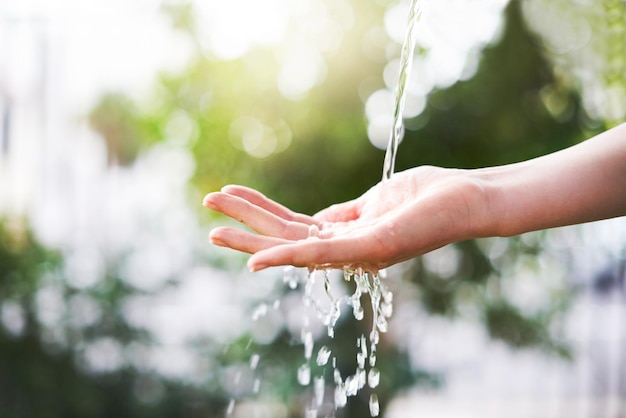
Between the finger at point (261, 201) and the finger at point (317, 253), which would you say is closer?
the finger at point (317, 253)

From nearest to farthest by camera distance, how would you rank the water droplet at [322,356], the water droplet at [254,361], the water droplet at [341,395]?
the water droplet at [322,356] < the water droplet at [341,395] < the water droplet at [254,361]

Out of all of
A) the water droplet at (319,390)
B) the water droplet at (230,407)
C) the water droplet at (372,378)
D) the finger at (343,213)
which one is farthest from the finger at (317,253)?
the water droplet at (230,407)

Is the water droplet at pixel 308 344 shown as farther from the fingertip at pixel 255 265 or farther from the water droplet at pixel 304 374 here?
the fingertip at pixel 255 265

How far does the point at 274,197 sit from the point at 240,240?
2.32 metres

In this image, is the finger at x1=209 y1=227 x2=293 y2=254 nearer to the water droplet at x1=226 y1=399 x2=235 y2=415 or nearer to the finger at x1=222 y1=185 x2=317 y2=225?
the finger at x1=222 y1=185 x2=317 y2=225

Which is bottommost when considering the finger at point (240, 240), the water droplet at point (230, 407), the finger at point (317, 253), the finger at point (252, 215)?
the water droplet at point (230, 407)

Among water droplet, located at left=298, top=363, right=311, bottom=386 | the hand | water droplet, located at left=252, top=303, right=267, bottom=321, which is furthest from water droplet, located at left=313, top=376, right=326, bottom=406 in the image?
the hand

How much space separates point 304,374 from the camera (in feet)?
11.9

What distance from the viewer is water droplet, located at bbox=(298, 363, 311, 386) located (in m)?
3.64

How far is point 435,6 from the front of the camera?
3510mm

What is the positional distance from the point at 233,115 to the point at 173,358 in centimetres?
136

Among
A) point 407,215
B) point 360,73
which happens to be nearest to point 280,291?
point 360,73

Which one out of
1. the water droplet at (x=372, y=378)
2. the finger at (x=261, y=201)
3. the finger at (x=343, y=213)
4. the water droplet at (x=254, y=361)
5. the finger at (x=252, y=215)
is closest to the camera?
the finger at (x=252, y=215)

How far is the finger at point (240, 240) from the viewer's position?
1.43 meters
